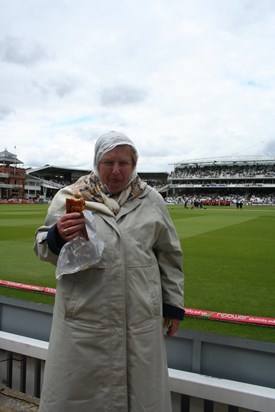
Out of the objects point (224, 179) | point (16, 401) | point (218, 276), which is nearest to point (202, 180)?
point (224, 179)

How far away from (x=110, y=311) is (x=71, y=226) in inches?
18.6

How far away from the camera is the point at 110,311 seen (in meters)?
1.87

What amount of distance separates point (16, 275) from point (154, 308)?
20.0 ft

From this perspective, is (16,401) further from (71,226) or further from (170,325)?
(71,226)

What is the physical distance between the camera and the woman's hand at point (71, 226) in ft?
5.92

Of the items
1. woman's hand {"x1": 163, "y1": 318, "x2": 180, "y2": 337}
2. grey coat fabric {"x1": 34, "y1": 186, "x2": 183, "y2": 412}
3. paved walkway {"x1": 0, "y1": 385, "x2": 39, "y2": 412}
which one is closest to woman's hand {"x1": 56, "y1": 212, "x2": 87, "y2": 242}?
grey coat fabric {"x1": 34, "y1": 186, "x2": 183, "y2": 412}

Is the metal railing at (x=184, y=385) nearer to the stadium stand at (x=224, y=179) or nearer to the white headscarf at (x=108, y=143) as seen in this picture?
the white headscarf at (x=108, y=143)

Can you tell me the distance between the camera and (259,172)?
9256cm

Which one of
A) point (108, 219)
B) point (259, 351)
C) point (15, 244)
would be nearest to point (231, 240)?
point (15, 244)

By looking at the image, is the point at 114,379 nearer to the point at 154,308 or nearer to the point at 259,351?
the point at 154,308

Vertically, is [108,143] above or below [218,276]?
above

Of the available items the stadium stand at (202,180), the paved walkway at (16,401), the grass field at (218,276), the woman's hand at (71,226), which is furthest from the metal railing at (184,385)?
the stadium stand at (202,180)

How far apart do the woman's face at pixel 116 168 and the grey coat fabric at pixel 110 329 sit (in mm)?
174

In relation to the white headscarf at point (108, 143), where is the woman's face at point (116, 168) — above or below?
below
